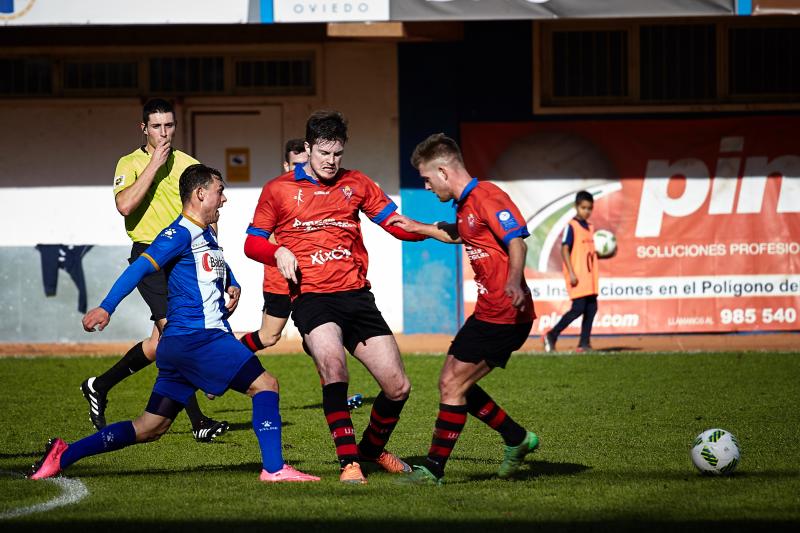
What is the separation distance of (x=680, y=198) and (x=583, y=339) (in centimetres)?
296

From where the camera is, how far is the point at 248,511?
602 centimetres

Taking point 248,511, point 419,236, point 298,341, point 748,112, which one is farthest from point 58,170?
point 248,511

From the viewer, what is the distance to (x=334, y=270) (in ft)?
23.9

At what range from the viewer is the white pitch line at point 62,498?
6043mm

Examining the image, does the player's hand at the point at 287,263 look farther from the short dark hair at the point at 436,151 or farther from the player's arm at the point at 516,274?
the player's arm at the point at 516,274

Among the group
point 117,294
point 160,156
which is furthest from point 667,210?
point 117,294

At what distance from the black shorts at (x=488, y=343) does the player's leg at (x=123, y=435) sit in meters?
1.57

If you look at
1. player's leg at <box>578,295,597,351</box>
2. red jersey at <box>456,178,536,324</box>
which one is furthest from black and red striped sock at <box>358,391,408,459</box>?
player's leg at <box>578,295,597,351</box>

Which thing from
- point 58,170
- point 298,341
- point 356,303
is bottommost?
point 298,341

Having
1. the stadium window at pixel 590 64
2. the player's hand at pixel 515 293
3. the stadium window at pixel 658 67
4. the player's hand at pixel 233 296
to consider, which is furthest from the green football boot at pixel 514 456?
the stadium window at pixel 590 64

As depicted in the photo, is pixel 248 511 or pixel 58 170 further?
pixel 58 170

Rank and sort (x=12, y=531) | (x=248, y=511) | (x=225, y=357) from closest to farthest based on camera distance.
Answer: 1. (x=12, y=531)
2. (x=248, y=511)
3. (x=225, y=357)

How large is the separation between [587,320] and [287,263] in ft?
29.0

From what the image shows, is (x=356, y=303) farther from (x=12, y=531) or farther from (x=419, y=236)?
(x=12, y=531)
